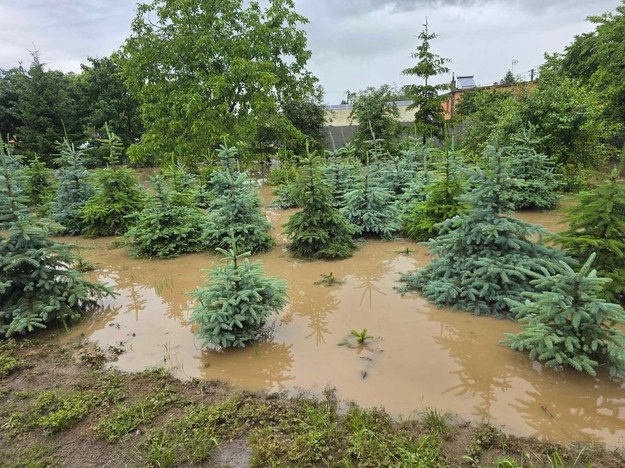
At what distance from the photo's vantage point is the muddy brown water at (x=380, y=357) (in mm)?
3381

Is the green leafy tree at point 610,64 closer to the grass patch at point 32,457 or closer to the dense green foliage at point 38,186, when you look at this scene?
the grass patch at point 32,457

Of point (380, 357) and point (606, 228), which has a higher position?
point (606, 228)

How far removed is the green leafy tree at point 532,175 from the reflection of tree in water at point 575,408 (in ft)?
21.6

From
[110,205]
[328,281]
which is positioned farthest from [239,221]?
[110,205]

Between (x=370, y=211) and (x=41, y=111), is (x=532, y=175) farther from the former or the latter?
(x=41, y=111)

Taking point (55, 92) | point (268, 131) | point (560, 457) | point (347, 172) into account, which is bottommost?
point (560, 457)

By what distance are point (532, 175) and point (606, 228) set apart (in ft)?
18.6

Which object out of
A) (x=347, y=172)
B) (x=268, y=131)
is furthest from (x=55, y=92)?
(x=347, y=172)

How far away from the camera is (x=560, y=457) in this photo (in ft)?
9.23

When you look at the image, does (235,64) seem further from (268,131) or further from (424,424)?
(424,424)

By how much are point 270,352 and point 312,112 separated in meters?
20.3

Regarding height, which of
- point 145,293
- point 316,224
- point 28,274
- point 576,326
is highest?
point 316,224

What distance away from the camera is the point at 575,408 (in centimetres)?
336

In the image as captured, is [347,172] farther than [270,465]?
Yes
